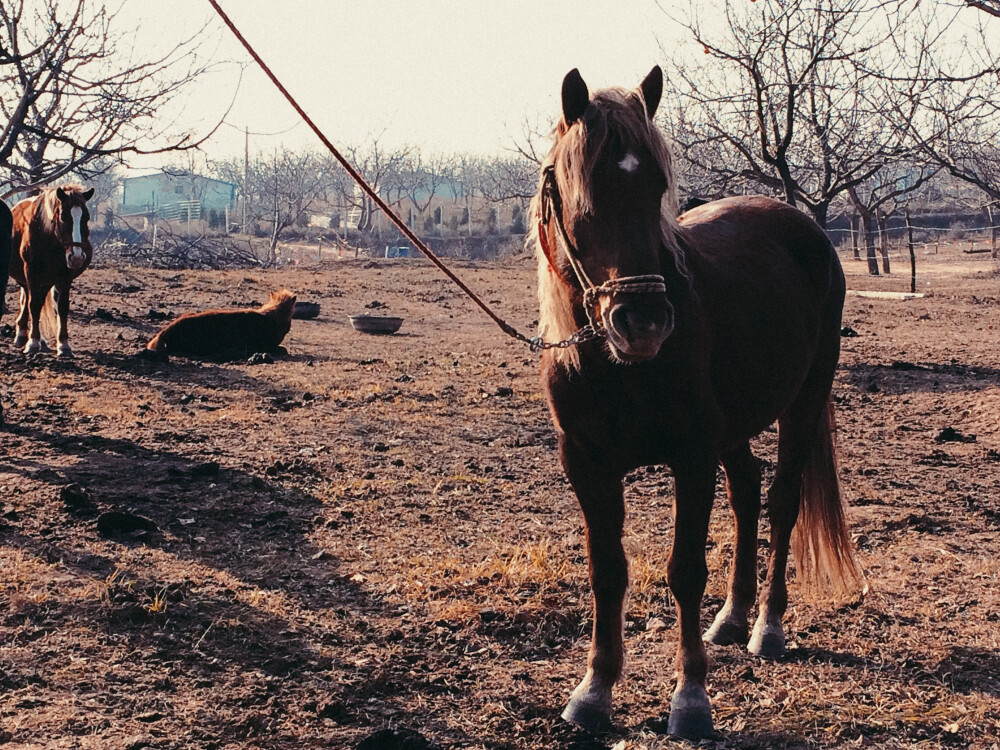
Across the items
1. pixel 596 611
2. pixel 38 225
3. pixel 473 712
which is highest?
pixel 38 225

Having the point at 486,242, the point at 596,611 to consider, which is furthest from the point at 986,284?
the point at 486,242

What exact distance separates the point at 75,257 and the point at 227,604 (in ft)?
24.5

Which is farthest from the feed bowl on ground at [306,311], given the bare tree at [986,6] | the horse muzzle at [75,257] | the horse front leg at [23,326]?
the bare tree at [986,6]

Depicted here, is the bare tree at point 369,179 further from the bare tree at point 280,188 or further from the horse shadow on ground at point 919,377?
the horse shadow on ground at point 919,377

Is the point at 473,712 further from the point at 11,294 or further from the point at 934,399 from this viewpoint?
the point at 11,294

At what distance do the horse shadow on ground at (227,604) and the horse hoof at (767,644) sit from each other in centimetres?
125

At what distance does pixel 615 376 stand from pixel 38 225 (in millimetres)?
9728

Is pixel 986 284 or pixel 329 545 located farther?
pixel 986 284

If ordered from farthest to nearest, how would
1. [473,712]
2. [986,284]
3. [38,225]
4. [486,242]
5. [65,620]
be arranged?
[486,242], [986,284], [38,225], [65,620], [473,712]

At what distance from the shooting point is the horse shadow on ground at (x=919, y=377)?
31.2 ft

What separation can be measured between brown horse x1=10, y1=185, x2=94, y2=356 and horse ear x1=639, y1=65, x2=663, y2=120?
892 cm

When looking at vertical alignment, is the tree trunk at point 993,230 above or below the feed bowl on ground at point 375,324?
above

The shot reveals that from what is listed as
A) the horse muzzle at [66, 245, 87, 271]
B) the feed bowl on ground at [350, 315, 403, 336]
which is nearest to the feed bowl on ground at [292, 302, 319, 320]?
the feed bowl on ground at [350, 315, 403, 336]

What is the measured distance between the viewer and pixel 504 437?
7.50m
